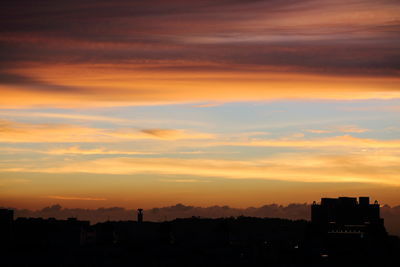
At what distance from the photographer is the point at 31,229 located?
17375cm

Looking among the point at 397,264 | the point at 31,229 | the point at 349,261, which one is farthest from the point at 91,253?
the point at 397,264

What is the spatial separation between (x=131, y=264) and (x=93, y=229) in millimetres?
26667

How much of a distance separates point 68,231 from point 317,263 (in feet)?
187

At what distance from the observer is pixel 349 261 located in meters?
182

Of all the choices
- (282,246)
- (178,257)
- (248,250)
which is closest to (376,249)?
(282,246)

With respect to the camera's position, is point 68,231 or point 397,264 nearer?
point 68,231

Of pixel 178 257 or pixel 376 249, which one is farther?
pixel 376 249

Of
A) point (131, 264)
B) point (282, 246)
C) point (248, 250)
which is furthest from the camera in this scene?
point (282, 246)

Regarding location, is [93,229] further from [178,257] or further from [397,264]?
[397,264]

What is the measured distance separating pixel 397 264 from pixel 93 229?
75.2 meters

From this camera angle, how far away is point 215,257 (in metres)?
172

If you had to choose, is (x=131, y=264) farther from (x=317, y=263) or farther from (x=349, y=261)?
(x=349, y=261)

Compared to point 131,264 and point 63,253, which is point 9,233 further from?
point 131,264

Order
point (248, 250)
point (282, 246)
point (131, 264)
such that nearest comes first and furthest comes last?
point (131, 264) → point (248, 250) → point (282, 246)
